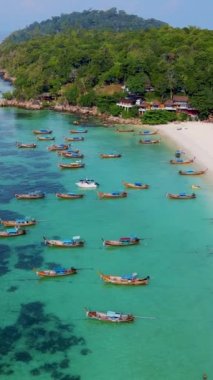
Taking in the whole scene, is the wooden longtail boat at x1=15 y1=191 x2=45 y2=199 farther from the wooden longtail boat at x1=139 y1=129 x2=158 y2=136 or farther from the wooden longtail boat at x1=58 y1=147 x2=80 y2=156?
the wooden longtail boat at x1=139 y1=129 x2=158 y2=136

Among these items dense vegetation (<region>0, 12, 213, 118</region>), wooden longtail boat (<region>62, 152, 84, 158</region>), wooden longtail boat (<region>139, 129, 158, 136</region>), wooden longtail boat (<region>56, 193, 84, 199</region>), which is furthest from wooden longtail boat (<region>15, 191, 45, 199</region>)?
dense vegetation (<region>0, 12, 213, 118</region>)

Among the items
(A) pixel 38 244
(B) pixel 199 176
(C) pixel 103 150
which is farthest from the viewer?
(C) pixel 103 150

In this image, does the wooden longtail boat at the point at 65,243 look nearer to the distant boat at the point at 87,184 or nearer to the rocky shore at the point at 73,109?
the distant boat at the point at 87,184

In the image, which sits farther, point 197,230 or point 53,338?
point 197,230

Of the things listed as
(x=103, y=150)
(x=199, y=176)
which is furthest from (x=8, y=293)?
(x=103, y=150)

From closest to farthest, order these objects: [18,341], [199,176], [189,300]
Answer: [18,341]
[189,300]
[199,176]

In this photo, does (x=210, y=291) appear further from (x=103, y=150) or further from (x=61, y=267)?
(x=103, y=150)
